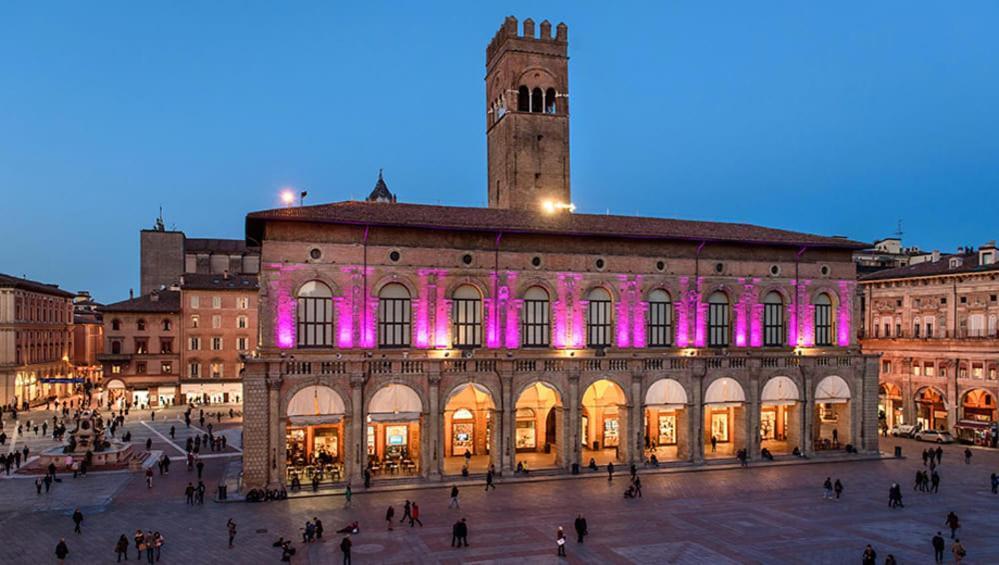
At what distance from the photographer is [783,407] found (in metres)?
52.9

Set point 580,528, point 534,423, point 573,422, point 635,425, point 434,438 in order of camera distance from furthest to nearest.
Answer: point 534,423 → point 635,425 → point 573,422 → point 434,438 → point 580,528

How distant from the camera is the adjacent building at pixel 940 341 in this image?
186ft

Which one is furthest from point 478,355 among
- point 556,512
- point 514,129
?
point 514,129

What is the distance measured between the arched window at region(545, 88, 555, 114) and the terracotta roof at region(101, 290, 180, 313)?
46527 mm

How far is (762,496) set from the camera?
3766cm

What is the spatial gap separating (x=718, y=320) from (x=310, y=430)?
25923mm

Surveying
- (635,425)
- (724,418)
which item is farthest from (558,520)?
(724,418)

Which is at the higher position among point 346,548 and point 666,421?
point 666,421

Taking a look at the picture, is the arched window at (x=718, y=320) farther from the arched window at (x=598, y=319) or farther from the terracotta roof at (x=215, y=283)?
the terracotta roof at (x=215, y=283)

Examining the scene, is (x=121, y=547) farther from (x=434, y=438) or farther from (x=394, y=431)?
(x=394, y=431)

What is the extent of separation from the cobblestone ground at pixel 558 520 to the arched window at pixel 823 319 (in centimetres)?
1014

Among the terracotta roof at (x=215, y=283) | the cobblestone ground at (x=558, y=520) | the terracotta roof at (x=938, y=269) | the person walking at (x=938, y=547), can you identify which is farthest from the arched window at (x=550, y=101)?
the person walking at (x=938, y=547)

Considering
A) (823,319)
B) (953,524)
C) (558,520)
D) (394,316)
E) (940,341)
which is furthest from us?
(940,341)

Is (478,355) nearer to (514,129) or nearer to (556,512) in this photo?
(556,512)
